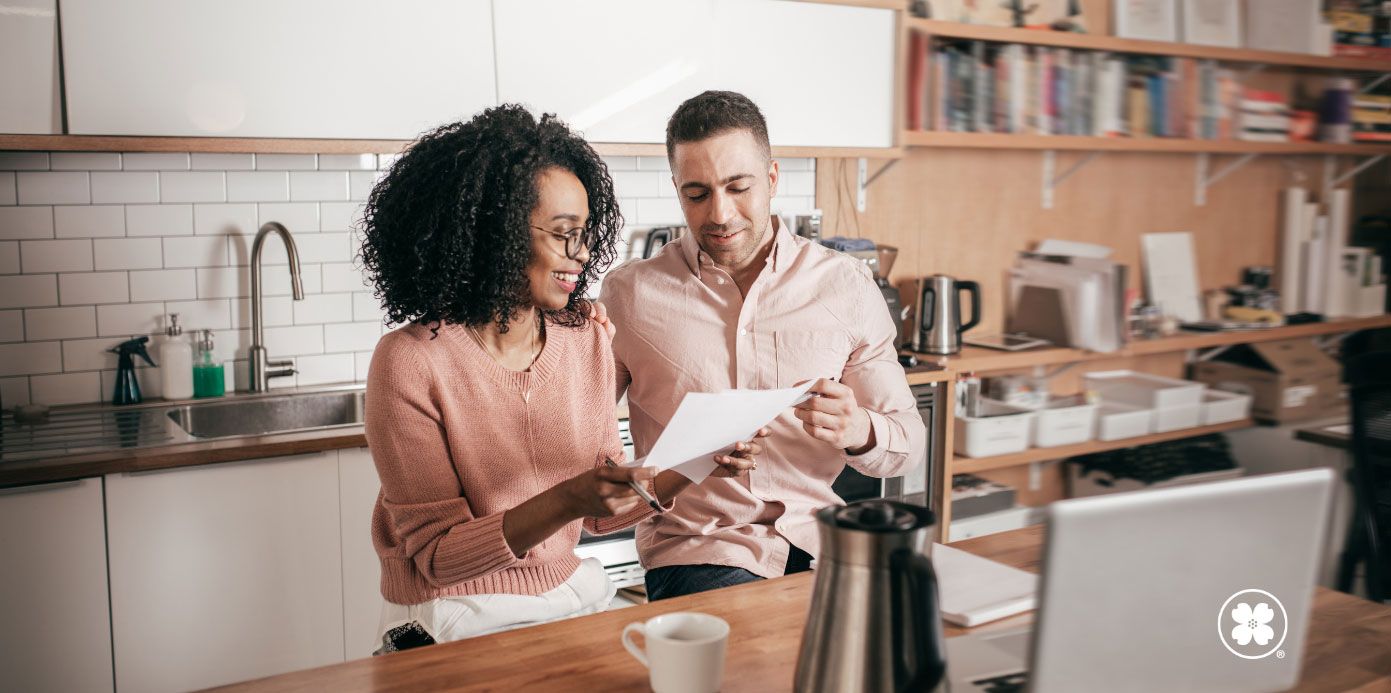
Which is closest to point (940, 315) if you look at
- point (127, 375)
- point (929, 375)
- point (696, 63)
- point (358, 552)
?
point (929, 375)

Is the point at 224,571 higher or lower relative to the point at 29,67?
A: lower

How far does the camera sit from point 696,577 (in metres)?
1.94

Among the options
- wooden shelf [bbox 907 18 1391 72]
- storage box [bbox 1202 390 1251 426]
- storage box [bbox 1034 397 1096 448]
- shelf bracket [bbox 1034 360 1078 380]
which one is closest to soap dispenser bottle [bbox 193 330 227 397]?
wooden shelf [bbox 907 18 1391 72]

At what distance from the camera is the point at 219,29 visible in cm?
246

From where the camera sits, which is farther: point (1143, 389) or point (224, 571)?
point (1143, 389)

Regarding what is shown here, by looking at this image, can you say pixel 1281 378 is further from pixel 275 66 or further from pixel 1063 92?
pixel 275 66

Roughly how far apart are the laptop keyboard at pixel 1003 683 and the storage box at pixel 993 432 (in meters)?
2.26

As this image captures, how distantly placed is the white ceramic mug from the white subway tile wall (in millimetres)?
2146

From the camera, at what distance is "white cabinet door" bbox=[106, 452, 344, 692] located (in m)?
2.28

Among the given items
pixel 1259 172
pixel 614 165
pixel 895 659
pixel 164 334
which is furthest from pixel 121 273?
pixel 1259 172

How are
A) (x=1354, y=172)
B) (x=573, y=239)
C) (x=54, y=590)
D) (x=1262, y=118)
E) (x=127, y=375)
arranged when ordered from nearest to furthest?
1. (x=573, y=239)
2. (x=54, y=590)
3. (x=127, y=375)
4. (x=1262, y=118)
5. (x=1354, y=172)

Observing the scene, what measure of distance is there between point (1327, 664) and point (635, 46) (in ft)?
7.44
